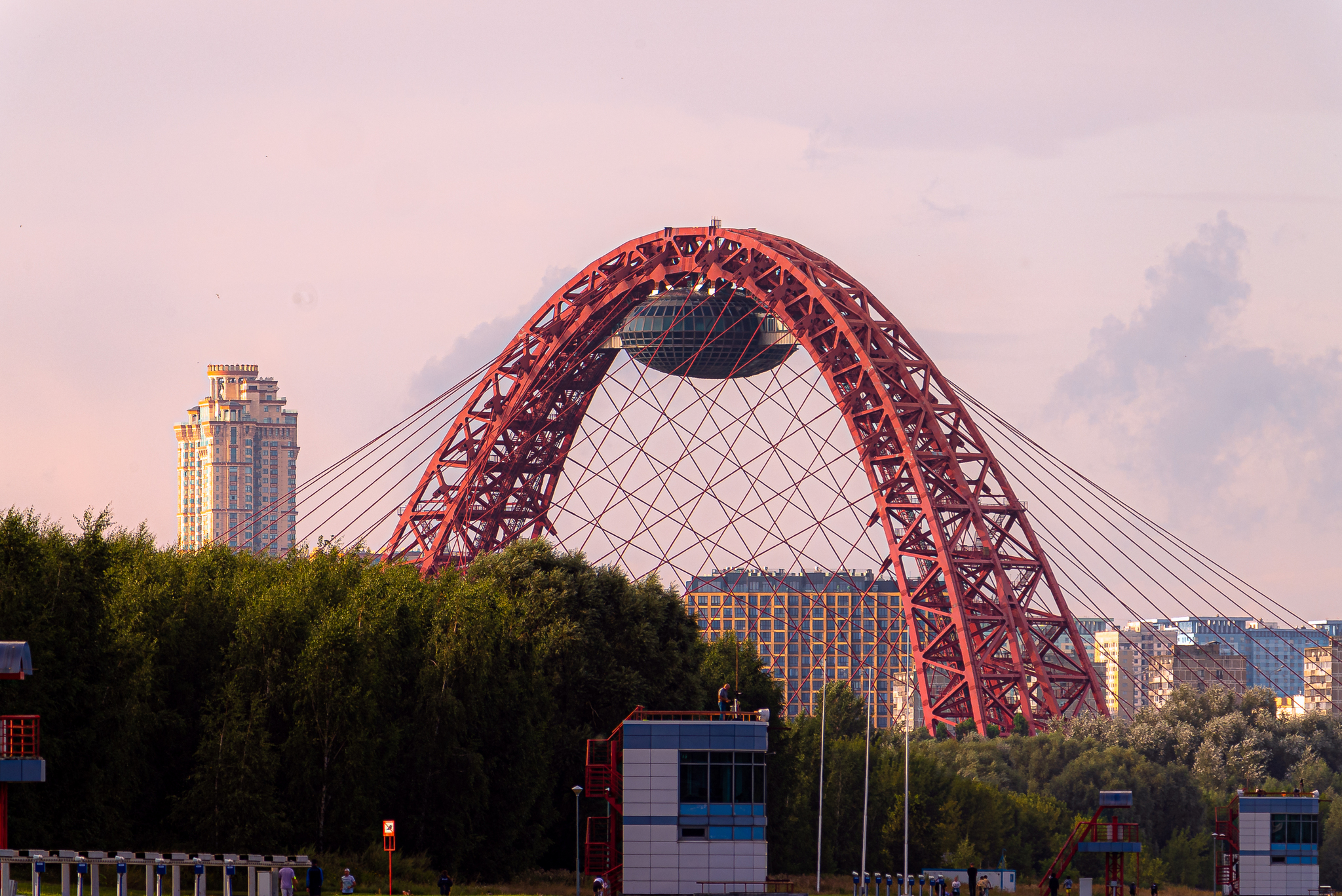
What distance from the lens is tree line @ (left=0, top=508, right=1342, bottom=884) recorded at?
51.4 metres

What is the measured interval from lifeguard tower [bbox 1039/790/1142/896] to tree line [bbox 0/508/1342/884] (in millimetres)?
3496

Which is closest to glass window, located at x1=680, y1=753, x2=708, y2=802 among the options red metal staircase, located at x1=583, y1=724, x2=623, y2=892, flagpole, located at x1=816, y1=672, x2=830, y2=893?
red metal staircase, located at x1=583, y1=724, x2=623, y2=892

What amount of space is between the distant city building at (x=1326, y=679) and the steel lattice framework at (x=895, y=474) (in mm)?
9273

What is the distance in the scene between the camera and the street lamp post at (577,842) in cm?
5669

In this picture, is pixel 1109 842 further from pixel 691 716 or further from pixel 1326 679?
→ pixel 1326 679

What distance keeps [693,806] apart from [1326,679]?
377 feet

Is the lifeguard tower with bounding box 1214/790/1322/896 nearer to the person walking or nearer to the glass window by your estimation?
the glass window

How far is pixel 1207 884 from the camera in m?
78.2

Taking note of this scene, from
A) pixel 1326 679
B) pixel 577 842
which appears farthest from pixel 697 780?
pixel 1326 679

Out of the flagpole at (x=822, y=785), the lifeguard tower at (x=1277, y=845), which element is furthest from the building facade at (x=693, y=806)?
the lifeguard tower at (x=1277, y=845)

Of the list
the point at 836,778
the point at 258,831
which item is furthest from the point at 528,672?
the point at 836,778

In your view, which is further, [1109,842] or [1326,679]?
[1326,679]

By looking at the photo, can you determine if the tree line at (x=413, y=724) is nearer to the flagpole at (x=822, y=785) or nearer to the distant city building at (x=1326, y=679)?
the flagpole at (x=822, y=785)

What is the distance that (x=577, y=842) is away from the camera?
58.6 m
